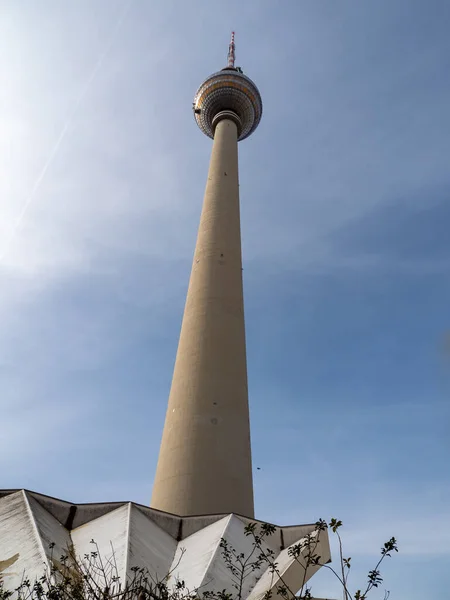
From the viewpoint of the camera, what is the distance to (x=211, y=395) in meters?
17.1

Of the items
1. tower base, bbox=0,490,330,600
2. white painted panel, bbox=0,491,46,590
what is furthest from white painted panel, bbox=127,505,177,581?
white painted panel, bbox=0,491,46,590

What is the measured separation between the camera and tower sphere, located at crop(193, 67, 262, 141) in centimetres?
2997

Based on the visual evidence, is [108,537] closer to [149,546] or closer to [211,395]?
[149,546]

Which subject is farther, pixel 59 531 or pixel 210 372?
pixel 210 372

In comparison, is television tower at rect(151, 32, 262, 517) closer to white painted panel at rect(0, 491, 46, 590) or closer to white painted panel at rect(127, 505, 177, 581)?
white painted panel at rect(127, 505, 177, 581)

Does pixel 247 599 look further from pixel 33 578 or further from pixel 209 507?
pixel 209 507

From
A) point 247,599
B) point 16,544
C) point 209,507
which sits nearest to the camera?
point 247,599

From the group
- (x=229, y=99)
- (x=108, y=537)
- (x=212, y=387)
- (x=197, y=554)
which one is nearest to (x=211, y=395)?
(x=212, y=387)

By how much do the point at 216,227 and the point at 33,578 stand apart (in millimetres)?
16072

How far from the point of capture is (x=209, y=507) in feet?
48.6

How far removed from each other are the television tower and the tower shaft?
0.09 ft

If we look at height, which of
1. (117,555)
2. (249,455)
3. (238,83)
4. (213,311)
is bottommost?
(117,555)

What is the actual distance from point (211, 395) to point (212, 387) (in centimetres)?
30

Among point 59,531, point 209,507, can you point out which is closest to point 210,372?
point 209,507
